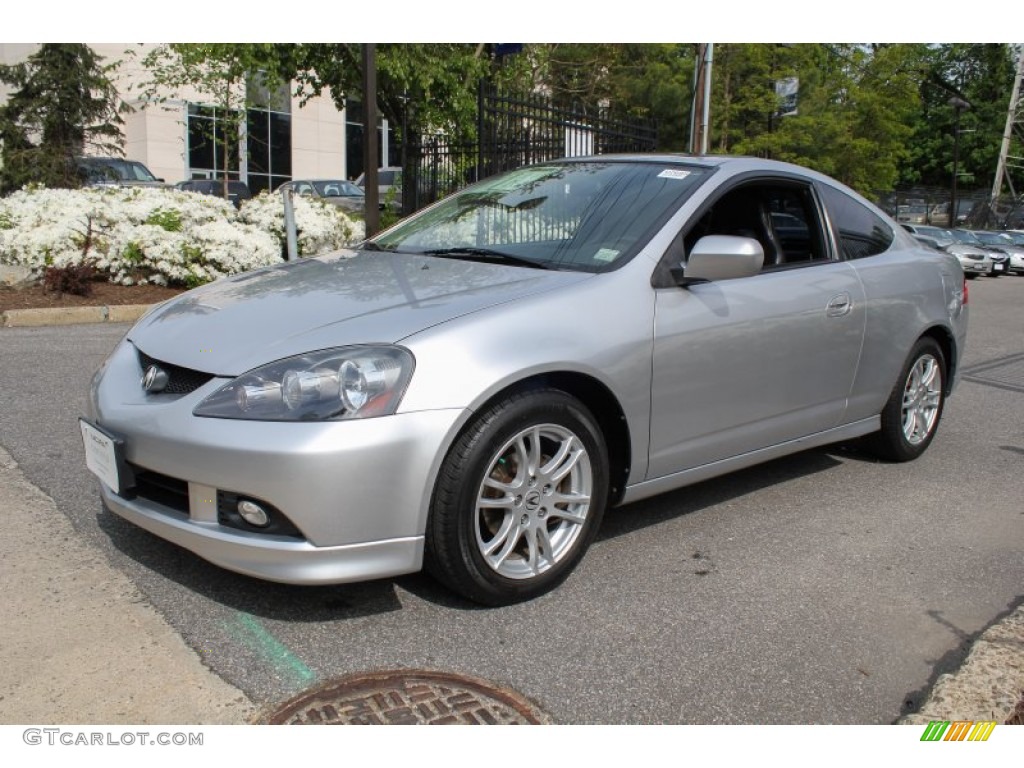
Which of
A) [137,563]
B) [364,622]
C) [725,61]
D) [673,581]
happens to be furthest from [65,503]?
[725,61]

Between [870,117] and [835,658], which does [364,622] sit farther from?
[870,117]

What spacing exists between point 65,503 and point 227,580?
3.64 feet

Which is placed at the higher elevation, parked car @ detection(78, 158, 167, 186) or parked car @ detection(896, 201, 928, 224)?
parked car @ detection(78, 158, 167, 186)

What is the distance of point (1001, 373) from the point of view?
8.23 meters

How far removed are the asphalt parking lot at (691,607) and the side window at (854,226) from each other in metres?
1.17

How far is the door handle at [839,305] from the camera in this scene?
4.22 metres

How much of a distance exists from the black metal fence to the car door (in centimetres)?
591

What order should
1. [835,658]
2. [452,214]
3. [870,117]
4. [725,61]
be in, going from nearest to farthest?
[835,658]
[452,214]
[725,61]
[870,117]

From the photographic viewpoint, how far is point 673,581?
348cm

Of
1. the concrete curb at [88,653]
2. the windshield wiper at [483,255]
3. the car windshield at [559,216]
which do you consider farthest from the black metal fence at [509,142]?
the concrete curb at [88,653]

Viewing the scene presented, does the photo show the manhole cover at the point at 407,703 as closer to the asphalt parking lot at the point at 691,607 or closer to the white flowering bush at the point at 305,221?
the asphalt parking lot at the point at 691,607

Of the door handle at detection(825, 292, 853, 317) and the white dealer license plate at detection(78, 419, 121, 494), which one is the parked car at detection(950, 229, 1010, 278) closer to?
the door handle at detection(825, 292, 853, 317)

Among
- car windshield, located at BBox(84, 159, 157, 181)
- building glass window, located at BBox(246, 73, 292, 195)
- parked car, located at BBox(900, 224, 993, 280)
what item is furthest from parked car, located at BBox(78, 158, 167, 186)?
parked car, located at BBox(900, 224, 993, 280)

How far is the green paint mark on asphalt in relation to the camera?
2.71 m
